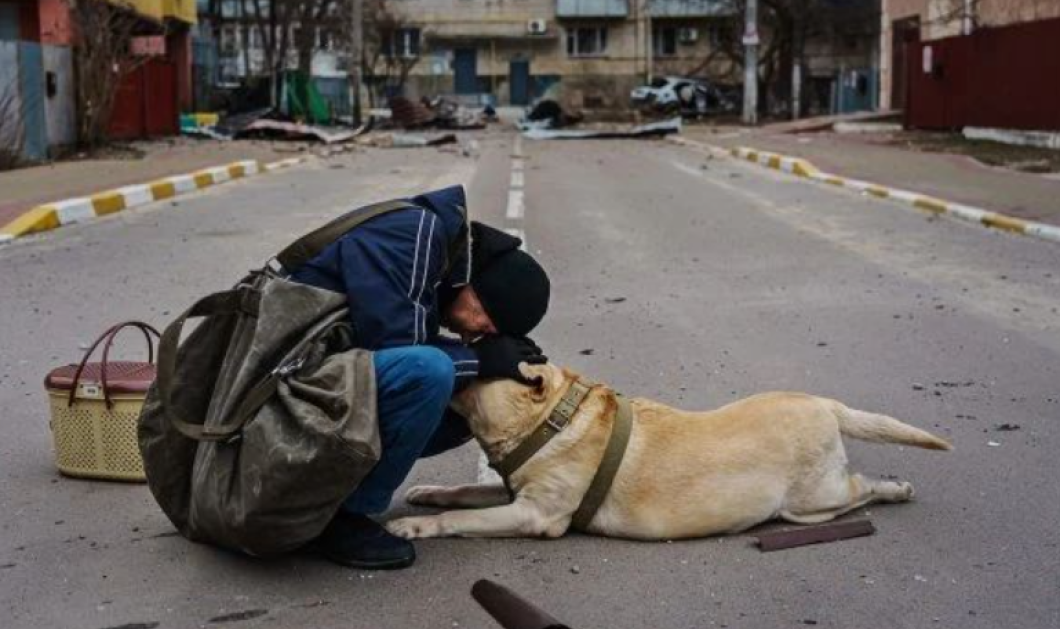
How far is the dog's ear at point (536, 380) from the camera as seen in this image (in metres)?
3.97

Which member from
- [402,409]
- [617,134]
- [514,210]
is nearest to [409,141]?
[617,134]

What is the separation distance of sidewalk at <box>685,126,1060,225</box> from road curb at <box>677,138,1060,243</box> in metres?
0.25

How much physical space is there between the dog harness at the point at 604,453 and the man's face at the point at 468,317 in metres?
0.32

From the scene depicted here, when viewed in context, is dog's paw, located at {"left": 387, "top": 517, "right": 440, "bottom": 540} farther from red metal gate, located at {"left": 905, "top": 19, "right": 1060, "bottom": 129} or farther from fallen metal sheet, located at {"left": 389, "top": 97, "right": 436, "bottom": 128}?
fallen metal sheet, located at {"left": 389, "top": 97, "right": 436, "bottom": 128}

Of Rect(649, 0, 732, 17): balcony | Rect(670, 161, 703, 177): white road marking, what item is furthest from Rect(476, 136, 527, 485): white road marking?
Rect(649, 0, 732, 17): balcony

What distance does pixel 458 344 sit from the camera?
397 cm

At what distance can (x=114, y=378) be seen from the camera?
4.62 m

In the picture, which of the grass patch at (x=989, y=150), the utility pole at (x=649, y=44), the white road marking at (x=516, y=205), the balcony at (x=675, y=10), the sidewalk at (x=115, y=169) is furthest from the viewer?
the utility pole at (x=649, y=44)

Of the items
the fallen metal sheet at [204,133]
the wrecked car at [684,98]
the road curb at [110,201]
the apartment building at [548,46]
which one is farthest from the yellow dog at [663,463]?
the apartment building at [548,46]

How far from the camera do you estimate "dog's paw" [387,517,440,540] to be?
13.5ft

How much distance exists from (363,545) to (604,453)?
0.77m

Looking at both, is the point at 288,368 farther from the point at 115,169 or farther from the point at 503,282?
the point at 115,169

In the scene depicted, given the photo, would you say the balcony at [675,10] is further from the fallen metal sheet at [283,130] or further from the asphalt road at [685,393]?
the asphalt road at [685,393]

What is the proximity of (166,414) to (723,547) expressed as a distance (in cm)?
172
